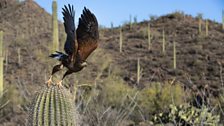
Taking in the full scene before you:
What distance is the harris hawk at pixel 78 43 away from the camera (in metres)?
6.02

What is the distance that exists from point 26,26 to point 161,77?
21.5 m

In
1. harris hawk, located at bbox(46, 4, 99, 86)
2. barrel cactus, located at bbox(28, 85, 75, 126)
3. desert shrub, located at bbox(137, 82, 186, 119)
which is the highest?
harris hawk, located at bbox(46, 4, 99, 86)

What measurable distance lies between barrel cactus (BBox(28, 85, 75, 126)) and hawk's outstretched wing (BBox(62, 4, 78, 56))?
45 cm

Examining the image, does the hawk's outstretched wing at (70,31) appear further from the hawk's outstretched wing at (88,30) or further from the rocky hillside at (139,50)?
the rocky hillside at (139,50)

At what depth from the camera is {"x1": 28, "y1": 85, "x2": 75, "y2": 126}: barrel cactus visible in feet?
19.7

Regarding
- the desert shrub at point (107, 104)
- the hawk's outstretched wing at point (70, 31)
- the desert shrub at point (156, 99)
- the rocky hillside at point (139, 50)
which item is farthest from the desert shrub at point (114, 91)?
the hawk's outstretched wing at point (70, 31)

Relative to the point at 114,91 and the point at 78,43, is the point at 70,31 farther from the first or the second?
the point at 114,91

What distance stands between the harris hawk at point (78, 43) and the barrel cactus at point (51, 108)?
0.13 metres

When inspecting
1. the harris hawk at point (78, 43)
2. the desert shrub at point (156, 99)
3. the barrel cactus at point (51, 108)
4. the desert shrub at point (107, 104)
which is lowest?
the desert shrub at point (156, 99)

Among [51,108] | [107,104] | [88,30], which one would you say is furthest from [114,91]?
[51,108]

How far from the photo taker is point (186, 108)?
12.0m

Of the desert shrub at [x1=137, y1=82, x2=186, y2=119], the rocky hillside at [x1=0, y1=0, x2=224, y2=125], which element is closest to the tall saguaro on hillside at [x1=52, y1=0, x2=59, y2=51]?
the desert shrub at [x1=137, y1=82, x2=186, y2=119]

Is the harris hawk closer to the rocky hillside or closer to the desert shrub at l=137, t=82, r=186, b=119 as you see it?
the desert shrub at l=137, t=82, r=186, b=119

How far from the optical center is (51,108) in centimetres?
602
